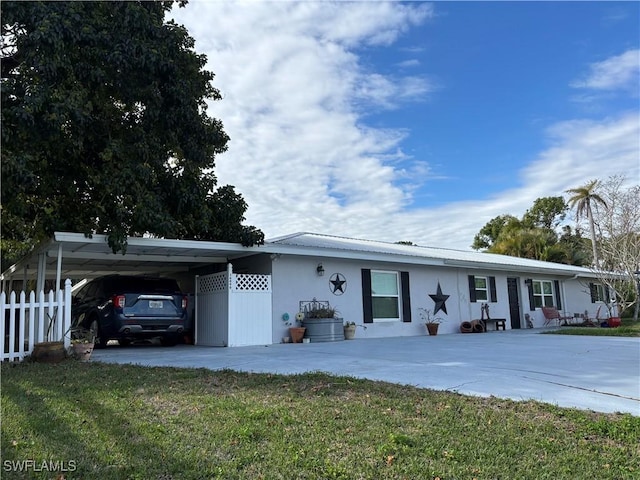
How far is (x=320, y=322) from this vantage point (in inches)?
473

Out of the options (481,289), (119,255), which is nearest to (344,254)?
(119,255)

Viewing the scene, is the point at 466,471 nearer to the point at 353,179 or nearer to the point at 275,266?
the point at 275,266

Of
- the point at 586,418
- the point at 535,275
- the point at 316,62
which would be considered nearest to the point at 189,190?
the point at 316,62

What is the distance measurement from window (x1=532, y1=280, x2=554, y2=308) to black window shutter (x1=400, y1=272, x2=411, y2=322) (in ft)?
24.1

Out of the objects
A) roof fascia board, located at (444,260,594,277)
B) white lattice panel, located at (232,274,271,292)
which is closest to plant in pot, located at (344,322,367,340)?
white lattice panel, located at (232,274,271,292)

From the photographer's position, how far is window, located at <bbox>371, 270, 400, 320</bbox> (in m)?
13.9

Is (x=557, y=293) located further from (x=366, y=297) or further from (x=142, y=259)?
(x=142, y=259)

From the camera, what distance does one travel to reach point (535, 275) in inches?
759

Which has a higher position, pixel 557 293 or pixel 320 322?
pixel 557 293

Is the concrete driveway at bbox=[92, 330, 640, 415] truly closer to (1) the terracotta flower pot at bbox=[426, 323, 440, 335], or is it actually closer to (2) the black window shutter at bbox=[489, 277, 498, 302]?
(1) the terracotta flower pot at bbox=[426, 323, 440, 335]

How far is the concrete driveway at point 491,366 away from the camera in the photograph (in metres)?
5.01

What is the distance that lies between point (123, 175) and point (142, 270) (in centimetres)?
520

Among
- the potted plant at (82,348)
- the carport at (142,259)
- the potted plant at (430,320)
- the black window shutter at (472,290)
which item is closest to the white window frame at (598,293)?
the black window shutter at (472,290)

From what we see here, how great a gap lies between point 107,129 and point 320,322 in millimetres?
6554
